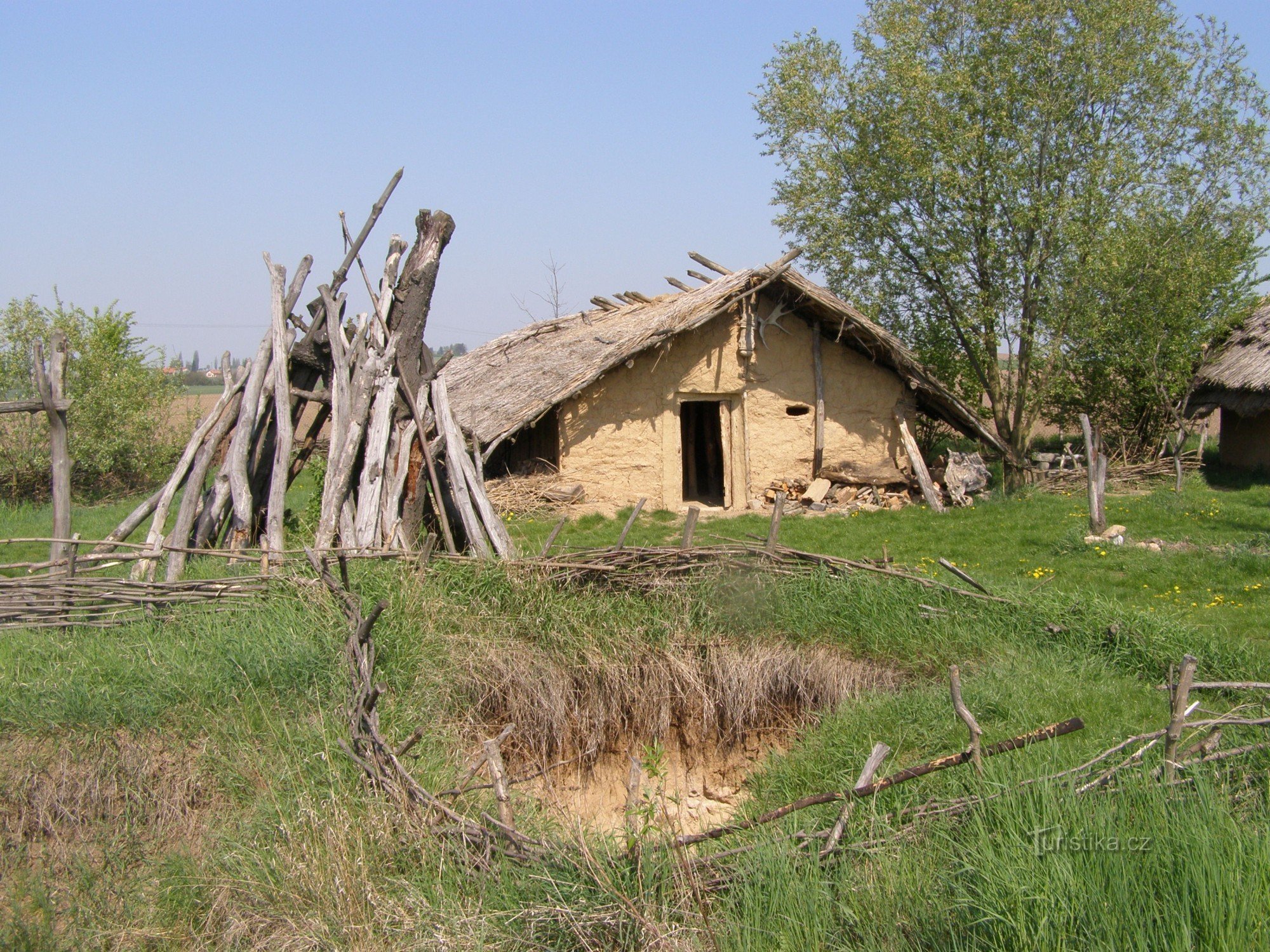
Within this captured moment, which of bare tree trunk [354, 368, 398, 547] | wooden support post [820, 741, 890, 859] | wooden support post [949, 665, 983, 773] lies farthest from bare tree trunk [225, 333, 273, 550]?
wooden support post [949, 665, 983, 773]

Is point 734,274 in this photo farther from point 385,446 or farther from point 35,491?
point 35,491

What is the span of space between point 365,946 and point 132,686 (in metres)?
2.25

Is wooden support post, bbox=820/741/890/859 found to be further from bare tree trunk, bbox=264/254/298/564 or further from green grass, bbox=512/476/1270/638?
bare tree trunk, bbox=264/254/298/564

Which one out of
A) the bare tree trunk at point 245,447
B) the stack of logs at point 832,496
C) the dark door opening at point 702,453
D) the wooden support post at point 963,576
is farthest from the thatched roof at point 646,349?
the wooden support post at point 963,576

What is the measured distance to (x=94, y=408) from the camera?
47.2 ft

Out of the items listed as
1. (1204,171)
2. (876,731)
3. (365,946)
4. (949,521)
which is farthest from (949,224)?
(365,946)

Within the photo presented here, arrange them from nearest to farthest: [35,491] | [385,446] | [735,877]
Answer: [735,877], [385,446], [35,491]

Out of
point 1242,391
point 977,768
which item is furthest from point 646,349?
point 1242,391

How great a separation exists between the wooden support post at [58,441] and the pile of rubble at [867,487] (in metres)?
7.80

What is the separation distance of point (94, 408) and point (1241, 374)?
16631 millimetres

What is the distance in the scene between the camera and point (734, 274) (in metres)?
12.0

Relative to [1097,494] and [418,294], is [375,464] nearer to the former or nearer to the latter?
[418,294]

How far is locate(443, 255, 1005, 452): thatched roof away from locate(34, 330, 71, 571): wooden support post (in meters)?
4.33

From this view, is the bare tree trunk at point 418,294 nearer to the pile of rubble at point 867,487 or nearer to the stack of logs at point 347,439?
the stack of logs at point 347,439
